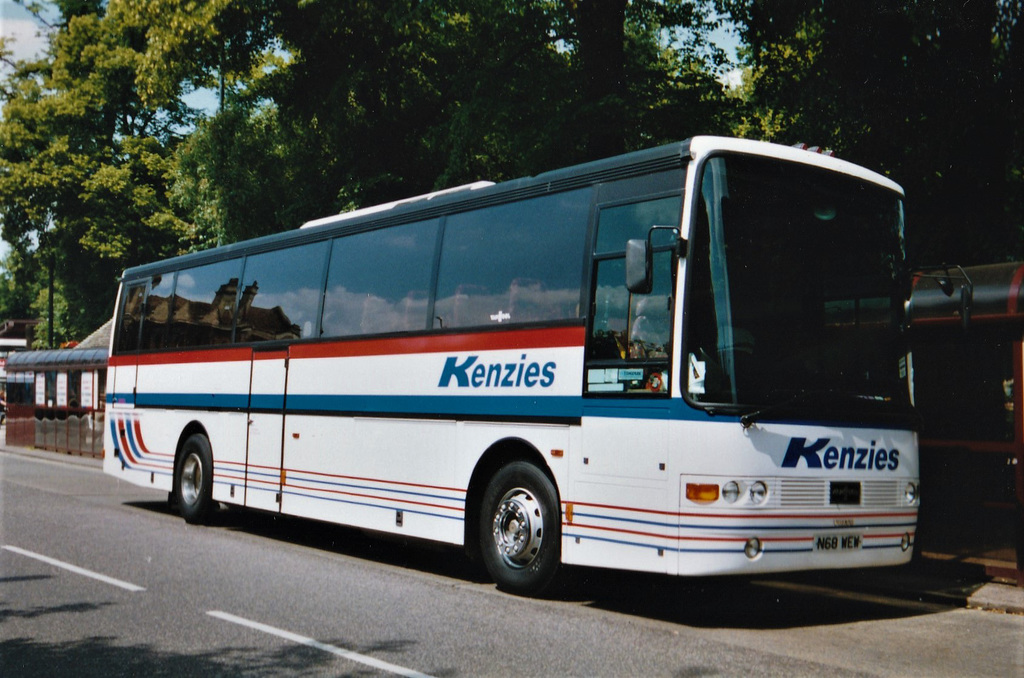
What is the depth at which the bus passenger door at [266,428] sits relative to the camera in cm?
1309

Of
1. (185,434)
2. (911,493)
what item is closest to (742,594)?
(911,493)

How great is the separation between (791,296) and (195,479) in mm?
9429

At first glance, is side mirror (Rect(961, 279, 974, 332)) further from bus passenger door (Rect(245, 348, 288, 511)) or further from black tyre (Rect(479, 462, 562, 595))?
bus passenger door (Rect(245, 348, 288, 511))

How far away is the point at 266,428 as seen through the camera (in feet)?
43.9

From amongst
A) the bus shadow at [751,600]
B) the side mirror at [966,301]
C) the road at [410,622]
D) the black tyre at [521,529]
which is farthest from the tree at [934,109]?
the black tyre at [521,529]

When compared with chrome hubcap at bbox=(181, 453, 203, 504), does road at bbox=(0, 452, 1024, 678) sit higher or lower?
lower

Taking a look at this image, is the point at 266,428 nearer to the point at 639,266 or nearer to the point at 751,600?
the point at 751,600

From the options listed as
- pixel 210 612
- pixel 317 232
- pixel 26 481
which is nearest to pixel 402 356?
pixel 317 232

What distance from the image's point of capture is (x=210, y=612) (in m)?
8.12

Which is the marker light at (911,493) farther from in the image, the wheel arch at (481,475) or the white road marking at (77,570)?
the white road marking at (77,570)

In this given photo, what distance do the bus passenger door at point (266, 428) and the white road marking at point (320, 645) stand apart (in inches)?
199

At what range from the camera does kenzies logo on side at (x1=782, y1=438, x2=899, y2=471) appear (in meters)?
8.09

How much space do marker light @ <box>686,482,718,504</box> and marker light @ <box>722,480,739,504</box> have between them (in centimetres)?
6

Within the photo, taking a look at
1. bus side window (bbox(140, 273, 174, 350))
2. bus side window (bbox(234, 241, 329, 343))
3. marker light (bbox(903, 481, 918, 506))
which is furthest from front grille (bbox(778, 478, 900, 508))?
bus side window (bbox(140, 273, 174, 350))
